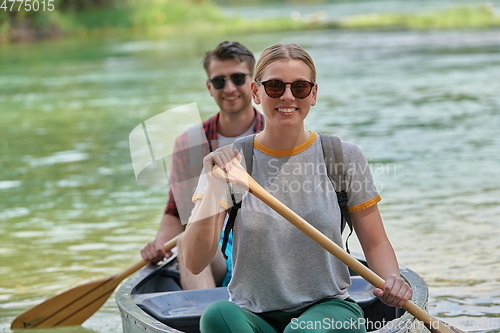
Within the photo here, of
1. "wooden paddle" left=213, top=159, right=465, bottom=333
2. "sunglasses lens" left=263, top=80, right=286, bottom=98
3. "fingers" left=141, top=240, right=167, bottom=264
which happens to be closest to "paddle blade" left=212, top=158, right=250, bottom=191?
"wooden paddle" left=213, top=159, right=465, bottom=333

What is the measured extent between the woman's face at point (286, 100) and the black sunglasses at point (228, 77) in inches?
66.1

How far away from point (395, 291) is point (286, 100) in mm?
730

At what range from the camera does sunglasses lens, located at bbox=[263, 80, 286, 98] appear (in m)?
2.86

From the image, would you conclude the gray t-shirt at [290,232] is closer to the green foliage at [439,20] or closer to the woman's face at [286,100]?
the woman's face at [286,100]

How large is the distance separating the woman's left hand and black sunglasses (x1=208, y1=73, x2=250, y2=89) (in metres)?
1.94

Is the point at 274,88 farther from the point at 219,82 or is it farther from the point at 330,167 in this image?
the point at 219,82

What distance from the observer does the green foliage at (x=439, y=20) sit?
2511cm

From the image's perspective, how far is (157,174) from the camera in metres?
4.12

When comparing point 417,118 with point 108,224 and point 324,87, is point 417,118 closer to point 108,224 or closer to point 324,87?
point 324,87

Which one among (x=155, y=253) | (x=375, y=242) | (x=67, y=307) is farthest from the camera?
Result: (x=67, y=307)

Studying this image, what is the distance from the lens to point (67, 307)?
194 inches

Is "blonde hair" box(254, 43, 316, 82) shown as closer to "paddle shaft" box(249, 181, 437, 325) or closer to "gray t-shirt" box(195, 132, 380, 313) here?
"gray t-shirt" box(195, 132, 380, 313)

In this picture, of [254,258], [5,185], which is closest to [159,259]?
[254,258]
